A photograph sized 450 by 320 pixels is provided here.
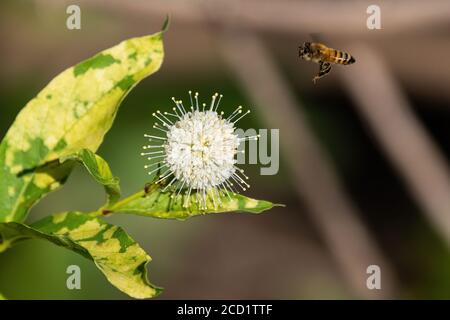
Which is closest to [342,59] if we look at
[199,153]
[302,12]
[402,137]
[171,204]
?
[199,153]

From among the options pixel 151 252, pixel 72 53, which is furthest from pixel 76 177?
pixel 72 53

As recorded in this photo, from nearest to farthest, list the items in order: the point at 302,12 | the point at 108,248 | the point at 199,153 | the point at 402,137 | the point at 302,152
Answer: the point at 108,248
the point at 199,153
the point at 302,12
the point at 402,137
the point at 302,152

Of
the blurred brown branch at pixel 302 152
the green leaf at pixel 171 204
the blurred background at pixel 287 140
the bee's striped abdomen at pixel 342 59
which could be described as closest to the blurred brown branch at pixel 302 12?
the blurred background at pixel 287 140

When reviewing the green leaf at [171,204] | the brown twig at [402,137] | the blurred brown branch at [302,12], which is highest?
the blurred brown branch at [302,12]

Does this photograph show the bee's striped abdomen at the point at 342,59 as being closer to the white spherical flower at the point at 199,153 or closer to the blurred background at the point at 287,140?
the white spherical flower at the point at 199,153

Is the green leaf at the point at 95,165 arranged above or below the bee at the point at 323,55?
below

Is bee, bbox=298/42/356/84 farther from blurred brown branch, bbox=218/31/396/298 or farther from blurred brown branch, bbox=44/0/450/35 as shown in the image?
blurred brown branch, bbox=218/31/396/298

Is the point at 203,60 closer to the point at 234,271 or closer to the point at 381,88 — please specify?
the point at 234,271

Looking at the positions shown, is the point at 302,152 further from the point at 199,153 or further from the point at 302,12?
the point at 199,153
